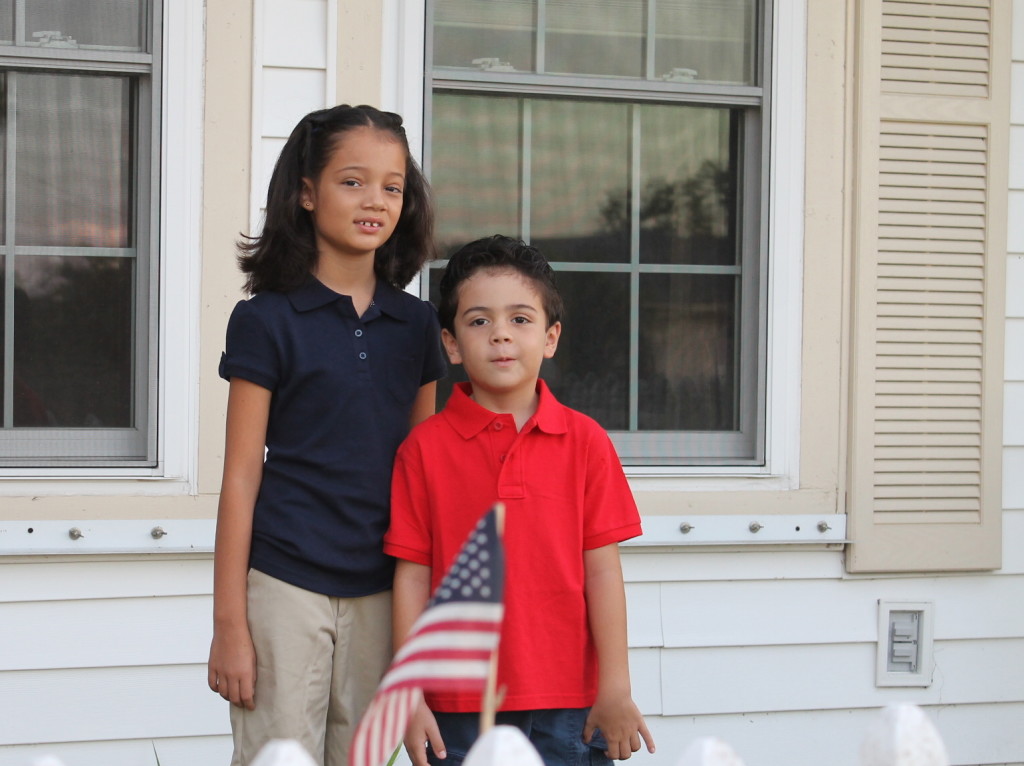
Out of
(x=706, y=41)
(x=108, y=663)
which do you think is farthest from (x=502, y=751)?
(x=706, y=41)

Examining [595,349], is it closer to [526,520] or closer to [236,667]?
[526,520]

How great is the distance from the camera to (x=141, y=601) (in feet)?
10.1

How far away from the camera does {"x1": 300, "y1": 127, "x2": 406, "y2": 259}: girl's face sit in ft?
6.55

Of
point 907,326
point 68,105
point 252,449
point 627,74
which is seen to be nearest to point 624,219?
point 627,74

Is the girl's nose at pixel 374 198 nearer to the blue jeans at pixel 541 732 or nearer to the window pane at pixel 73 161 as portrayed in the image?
the blue jeans at pixel 541 732

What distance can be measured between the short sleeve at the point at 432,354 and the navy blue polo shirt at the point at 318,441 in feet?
0.45

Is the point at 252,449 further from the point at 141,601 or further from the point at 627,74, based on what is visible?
the point at 627,74

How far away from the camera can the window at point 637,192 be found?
3.37 meters

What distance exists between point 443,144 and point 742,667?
169cm

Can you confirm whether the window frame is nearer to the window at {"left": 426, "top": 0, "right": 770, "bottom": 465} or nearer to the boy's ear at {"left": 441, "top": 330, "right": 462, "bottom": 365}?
the window at {"left": 426, "top": 0, "right": 770, "bottom": 465}

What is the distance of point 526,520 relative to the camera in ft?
6.33

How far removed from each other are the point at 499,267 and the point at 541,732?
77 cm

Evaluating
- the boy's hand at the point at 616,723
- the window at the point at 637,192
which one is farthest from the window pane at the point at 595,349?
the boy's hand at the point at 616,723

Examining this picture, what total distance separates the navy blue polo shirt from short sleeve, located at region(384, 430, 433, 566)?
1.3 inches
